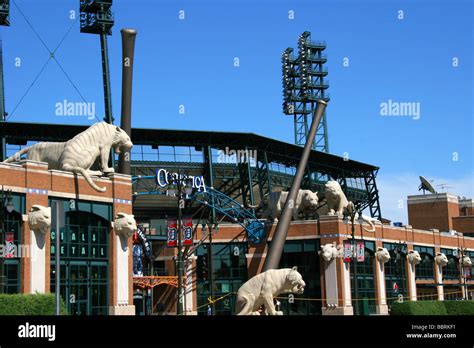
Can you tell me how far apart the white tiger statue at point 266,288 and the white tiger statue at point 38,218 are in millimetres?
10739

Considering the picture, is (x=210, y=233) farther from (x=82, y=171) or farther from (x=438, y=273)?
(x=438, y=273)

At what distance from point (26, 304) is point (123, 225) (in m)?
13.7

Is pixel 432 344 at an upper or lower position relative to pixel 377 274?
lower

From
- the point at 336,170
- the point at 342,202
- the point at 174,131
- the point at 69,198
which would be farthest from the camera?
the point at 336,170

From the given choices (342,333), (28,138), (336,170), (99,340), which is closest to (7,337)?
(99,340)

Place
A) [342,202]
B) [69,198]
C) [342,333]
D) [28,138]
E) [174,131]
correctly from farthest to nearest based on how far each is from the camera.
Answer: [174,131]
[28,138]
[342,202]
[69,198]
[342,333]

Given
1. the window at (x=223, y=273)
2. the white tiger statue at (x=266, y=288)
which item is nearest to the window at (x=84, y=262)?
the white tiger statue at (x=266, y=288)

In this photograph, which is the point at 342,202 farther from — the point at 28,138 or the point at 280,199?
the point at 28,138

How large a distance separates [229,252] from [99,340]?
50048 millimetres

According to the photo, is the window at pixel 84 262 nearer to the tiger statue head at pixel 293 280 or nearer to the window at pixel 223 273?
the tiger statue head at pixel 293 280

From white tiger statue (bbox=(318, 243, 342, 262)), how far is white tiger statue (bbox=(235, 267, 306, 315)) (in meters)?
24.6

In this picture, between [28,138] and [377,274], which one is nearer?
[377,274]

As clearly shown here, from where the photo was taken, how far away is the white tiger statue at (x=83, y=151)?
4056 centimetres

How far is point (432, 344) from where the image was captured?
40.0ft
